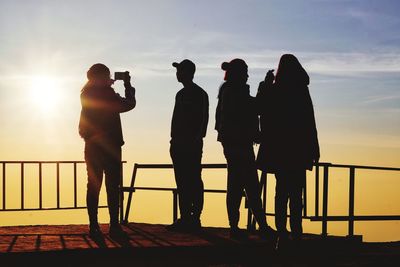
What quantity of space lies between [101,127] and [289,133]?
8.04 feet

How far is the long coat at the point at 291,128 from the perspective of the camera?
7.81m

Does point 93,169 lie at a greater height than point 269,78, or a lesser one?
lesser

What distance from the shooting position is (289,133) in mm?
7859

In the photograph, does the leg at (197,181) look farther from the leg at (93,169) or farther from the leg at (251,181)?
the leg at (93,169)

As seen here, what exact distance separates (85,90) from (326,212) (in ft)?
13.1

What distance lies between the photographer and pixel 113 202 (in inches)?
356

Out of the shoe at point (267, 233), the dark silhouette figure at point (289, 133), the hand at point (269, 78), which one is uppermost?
the hand at point (269, 78)

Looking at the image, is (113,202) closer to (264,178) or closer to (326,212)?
(264,178)

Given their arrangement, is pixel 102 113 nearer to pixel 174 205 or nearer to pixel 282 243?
pixel 282 243

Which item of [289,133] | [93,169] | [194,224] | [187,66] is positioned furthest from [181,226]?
[289,133]

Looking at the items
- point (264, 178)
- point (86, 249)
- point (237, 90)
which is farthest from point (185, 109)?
point (86, 249)

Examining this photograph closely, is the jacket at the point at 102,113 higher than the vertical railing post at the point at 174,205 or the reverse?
higher

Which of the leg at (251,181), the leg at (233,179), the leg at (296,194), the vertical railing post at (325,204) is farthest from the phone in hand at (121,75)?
the vertical railing post at (325,204)

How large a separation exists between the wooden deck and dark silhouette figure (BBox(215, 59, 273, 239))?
0.63 meters
